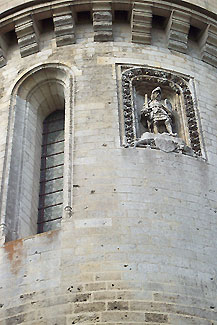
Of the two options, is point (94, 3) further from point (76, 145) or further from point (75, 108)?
point (76, 145)

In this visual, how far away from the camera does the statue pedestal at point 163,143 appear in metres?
13.6

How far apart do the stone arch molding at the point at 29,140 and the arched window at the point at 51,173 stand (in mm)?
117

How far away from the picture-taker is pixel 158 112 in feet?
47.6

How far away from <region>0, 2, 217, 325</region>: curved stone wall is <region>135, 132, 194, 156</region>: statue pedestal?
5 cm

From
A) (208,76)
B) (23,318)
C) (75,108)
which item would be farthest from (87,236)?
(208,76)

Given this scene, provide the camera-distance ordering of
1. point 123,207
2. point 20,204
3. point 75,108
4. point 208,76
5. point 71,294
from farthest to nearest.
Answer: point 208,76, point 75,108, point 20,204, point 123,207, point 71,294

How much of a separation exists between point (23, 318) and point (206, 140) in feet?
16.7

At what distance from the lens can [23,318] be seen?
11367mm

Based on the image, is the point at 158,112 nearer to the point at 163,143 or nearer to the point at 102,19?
the point at 163,143

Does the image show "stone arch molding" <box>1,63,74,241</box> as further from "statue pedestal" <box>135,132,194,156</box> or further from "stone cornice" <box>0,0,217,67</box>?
"statue pedestal" <box>135,132,194,156</box>

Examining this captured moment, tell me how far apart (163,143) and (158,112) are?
1.07 m

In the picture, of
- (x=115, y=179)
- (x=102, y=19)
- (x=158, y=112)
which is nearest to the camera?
(x=115, y=179)

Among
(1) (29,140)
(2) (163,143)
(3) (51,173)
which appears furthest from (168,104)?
(1) (29,140)

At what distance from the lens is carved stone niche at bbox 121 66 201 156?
45.0ft
